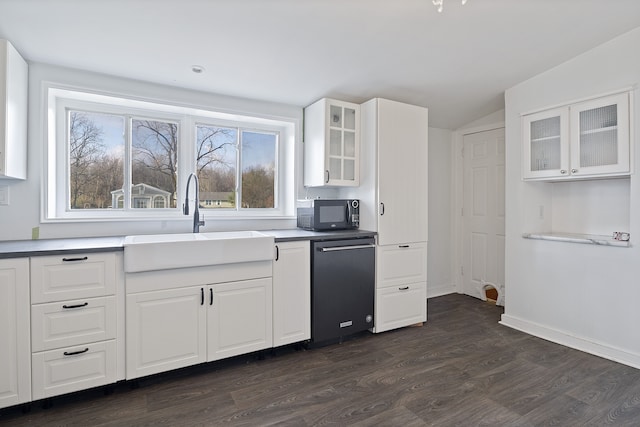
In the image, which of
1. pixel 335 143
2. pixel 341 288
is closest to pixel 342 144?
pixel 335 143

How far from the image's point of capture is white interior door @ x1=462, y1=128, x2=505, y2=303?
13.0ft

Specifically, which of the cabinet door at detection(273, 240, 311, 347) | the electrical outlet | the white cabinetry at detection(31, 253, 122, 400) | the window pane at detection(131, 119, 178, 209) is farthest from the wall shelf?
the electrical outlet

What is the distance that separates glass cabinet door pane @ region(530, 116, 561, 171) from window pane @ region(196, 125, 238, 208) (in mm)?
2785

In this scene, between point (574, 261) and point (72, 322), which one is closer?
point (72, 322)

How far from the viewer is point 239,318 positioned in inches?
96.6

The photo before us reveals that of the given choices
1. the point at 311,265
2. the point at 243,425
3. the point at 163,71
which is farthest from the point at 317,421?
the point at 163,71

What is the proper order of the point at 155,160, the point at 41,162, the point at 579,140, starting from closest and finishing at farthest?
the point at 41,162 < the point at 579,140 < the point at 155,160

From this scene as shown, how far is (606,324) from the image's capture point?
8.71 ft

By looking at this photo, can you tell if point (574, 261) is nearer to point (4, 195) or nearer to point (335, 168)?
point (335, 168)

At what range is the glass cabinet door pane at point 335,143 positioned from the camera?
3.16 metres

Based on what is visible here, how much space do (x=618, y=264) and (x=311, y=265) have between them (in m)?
2.36

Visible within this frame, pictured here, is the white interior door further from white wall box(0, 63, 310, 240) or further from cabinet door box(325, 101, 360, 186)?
white wall box(0, 63, 310, 240)

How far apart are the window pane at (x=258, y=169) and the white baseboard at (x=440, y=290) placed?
229cm

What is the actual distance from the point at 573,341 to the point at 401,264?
4.96 ft
